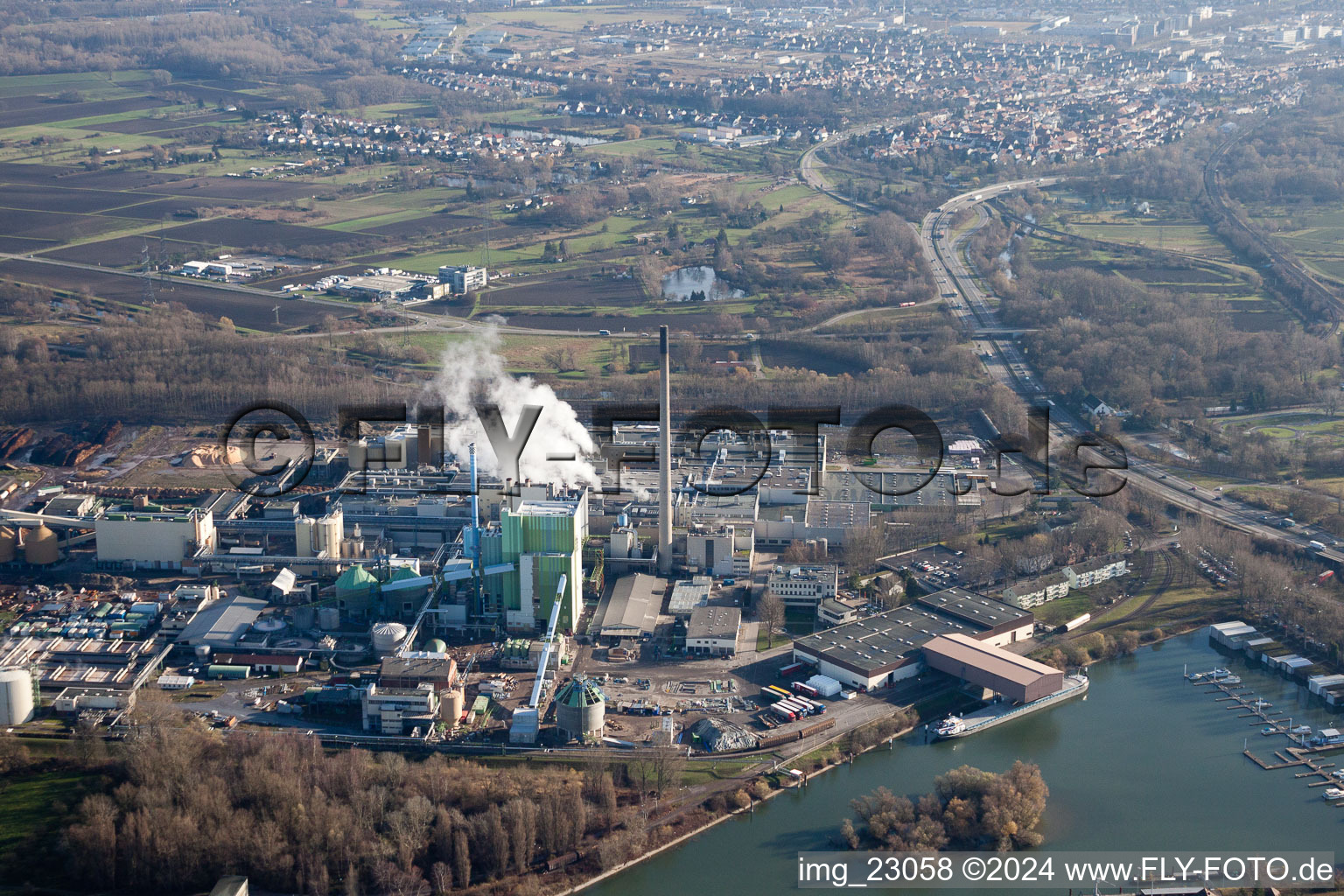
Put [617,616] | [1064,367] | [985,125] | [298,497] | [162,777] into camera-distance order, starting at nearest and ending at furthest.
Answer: [162,777], [617,616], [298,497], [1064,367], [985,125]

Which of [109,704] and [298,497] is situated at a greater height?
[298,497]

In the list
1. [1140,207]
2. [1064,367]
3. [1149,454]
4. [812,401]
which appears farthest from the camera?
[1140,207]

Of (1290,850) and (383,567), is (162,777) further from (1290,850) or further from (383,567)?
(1290,850)

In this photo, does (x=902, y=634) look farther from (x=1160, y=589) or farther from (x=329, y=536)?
(x=329, y=536)

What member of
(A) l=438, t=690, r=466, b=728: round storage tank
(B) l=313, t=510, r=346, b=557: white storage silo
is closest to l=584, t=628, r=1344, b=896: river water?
(A) l=438, t=690, r=466, b=728: round storage tank

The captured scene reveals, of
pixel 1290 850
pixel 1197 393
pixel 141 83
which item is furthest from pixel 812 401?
pixel 141 83

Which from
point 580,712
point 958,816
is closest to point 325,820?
point 580,712
